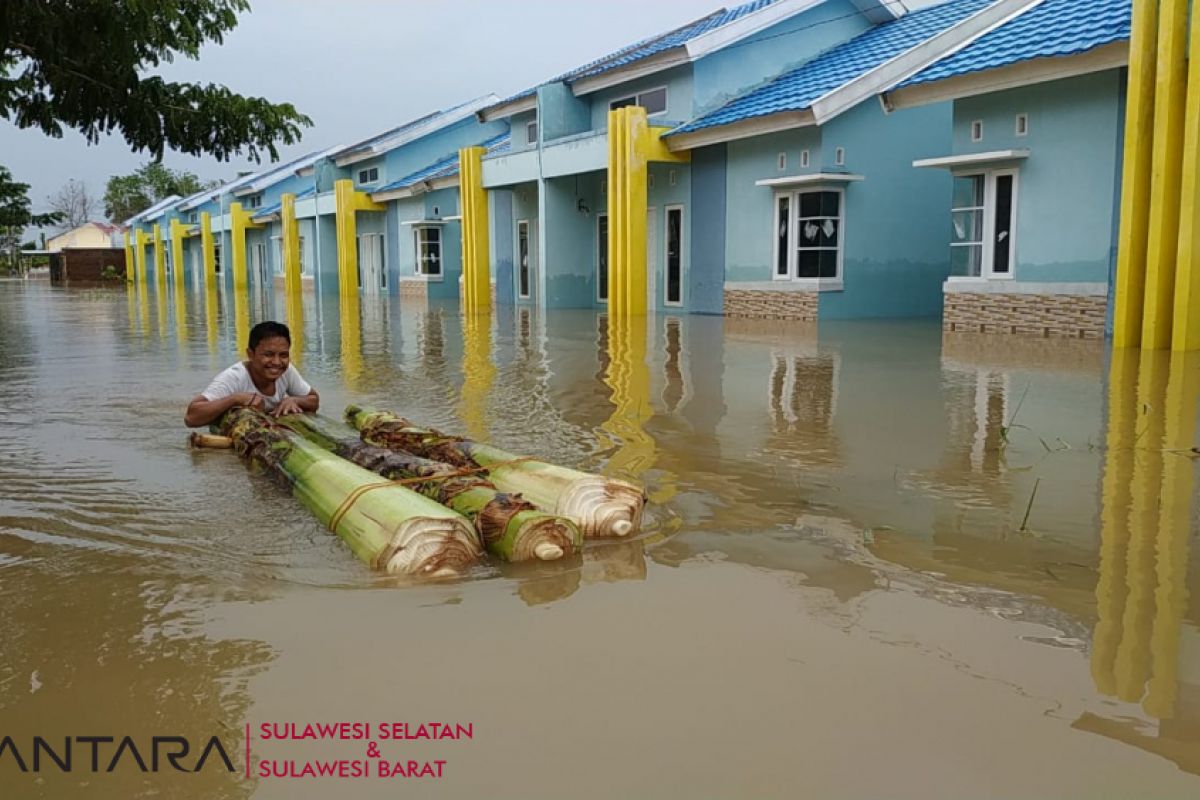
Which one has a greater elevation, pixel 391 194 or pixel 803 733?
pixel 391 194

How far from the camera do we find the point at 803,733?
8.90ft

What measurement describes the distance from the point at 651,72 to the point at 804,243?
5032 millimetres

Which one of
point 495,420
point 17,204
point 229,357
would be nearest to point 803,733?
point 495,420

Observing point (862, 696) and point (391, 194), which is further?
point (391, 194)

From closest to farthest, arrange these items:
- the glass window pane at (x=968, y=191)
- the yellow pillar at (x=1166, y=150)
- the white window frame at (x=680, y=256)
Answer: the yellow pillar at (x=1166, y=150) < the glass window pane at (x=968, y=191) < the white window frame at (x=680, y=256)

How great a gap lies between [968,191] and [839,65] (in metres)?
5.42

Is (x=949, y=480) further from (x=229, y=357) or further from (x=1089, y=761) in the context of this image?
(x=229, y=357)

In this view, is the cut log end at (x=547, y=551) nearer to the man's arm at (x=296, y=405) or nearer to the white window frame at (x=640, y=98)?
the man's arm at (x=296, y=405)

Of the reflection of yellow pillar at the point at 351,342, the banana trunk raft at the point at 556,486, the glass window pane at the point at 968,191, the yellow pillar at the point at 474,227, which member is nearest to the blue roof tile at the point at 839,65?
the glass window pane at the point at 968,191

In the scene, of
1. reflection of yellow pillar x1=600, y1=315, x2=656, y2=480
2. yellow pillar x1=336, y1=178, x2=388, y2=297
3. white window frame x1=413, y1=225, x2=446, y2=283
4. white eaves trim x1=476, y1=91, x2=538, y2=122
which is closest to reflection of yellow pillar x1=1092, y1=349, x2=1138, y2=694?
reflection of yellow pillar x1=600, y1=315, x2=656, y2=480

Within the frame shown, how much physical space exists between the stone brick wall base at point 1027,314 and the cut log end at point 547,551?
11.3 meters

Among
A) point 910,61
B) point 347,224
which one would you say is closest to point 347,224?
point 347,224

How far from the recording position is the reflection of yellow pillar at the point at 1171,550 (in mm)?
Answer: 3008

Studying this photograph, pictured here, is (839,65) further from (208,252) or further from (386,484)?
(208,252)
